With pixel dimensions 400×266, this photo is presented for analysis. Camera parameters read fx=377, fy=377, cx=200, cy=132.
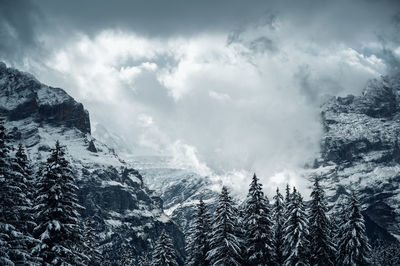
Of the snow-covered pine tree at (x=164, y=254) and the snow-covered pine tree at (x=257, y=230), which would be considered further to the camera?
the snow-covered pine tree at (x=164, y=254)

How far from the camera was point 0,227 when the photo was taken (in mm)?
23328

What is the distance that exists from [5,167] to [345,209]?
39741 millimetres

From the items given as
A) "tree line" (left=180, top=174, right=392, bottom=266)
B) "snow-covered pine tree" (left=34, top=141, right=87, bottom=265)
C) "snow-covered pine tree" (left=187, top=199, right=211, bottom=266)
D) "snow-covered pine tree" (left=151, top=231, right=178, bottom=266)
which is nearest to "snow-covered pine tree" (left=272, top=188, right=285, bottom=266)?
"tree line" (left=180, top=174, right=392, bottom=266)

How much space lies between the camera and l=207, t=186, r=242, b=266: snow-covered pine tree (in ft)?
134

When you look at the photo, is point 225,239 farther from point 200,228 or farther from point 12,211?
point 12,211

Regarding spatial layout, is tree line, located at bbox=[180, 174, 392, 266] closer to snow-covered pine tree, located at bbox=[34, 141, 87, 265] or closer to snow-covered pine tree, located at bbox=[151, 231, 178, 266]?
snow-covered pine tree, located at bbox=[151, 231, 178, 266]

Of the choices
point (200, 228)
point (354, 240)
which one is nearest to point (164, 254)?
point (200, 228)

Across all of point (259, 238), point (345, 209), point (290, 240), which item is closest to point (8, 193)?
point (259, 238)

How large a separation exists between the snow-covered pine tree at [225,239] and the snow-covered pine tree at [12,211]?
20854 mm

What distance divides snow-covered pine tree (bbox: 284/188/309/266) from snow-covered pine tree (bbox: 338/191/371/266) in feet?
16.8

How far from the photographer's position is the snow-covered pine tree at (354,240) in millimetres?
44312

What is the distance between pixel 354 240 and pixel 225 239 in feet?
52.5

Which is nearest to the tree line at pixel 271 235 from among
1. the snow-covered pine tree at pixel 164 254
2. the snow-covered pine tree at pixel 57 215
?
the snow-covered pine tree at pixel 164 254

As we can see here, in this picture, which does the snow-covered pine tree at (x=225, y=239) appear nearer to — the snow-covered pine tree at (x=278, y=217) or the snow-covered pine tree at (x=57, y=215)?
the snow-covered pine tree at (x=278, y=217)
